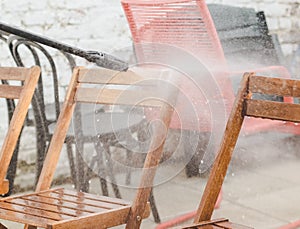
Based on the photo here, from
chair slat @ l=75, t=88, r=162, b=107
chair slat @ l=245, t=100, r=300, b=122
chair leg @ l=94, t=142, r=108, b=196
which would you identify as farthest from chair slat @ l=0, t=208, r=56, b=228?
chair leg @ l=94, t=142, r=108, b=196

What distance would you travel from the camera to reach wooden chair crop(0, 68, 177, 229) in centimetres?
200

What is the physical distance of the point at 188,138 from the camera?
2830mm

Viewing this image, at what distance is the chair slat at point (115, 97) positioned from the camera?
7.36 ft

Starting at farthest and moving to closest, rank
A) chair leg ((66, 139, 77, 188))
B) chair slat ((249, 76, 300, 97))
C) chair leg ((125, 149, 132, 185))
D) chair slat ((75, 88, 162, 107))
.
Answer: chair leg ((66, 139, 77, 188))
chair leg ((125, 149, 132, 185))
chair slat ((75, 88, 162, 107))
chair slat ((249, 76, 300, 97))

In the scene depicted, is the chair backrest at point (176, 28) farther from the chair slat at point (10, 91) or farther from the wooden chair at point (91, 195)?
the chair slat at point (10, 91)

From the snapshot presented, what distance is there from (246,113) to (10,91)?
2.65 feet

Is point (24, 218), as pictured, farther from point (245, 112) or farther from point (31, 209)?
point (245, 112)

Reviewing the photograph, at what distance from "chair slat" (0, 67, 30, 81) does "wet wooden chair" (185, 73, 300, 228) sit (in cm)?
71

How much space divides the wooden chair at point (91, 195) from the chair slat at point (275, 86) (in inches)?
11.1

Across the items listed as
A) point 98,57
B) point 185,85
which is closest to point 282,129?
point 185,85

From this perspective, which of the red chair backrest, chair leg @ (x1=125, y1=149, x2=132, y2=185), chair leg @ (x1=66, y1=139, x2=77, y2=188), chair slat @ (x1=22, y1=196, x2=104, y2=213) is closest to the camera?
chair slat @ (x1=22, y1=196, x2=104, y2=213)

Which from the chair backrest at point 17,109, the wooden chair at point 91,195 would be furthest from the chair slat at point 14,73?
the wooden chair at point 91,195

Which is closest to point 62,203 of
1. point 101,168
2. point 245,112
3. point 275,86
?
point 245,112

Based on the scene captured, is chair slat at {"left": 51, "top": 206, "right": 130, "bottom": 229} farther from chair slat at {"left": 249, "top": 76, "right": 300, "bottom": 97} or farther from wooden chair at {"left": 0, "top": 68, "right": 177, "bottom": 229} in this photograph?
chair slat at {"left": 249, "top": 76, "right": 300, "bottom": 97}
